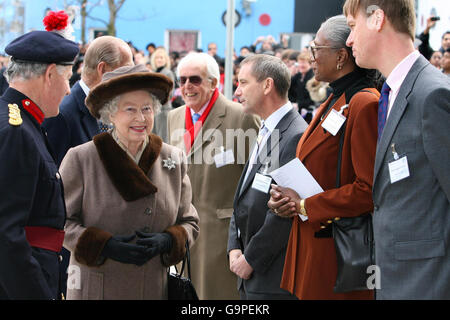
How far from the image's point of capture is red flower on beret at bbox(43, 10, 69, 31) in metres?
2.74

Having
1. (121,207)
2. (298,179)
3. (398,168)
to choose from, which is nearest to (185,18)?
(298,179)

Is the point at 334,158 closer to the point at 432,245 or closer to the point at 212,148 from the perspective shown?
the point at 432,245

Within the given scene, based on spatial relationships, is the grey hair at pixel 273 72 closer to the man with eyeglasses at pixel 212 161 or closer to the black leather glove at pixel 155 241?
the man with eyeglasses at pixel 212 161

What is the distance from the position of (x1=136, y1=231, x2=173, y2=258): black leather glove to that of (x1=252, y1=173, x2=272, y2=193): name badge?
819 millimetres

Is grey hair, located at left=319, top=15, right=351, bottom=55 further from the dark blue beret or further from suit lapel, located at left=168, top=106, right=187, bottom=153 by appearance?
suit lapel, located at left=168, top=106, right=187, bottom=153

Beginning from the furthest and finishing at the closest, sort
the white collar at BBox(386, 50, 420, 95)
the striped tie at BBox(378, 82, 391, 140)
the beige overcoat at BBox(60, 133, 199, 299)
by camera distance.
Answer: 1. the beige overcoat at BBox(60, 133, 199, 299)
2. the striped tie at BBox(378, 82, 391, 140)
3. the white collar at BBox(386, 50, 420, 95)

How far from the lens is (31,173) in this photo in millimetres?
2229

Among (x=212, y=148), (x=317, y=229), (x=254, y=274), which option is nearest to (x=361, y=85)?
(x=317, y=229)

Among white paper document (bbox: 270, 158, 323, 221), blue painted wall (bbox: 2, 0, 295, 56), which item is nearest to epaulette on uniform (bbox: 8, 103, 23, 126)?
white paper document (bbox: 270, 158, 323, 221)

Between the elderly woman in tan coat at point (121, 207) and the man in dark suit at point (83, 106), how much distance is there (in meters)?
0.66

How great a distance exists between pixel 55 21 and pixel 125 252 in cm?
117

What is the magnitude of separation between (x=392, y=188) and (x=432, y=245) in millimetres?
284

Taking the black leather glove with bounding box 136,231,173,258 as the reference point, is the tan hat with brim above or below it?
above
